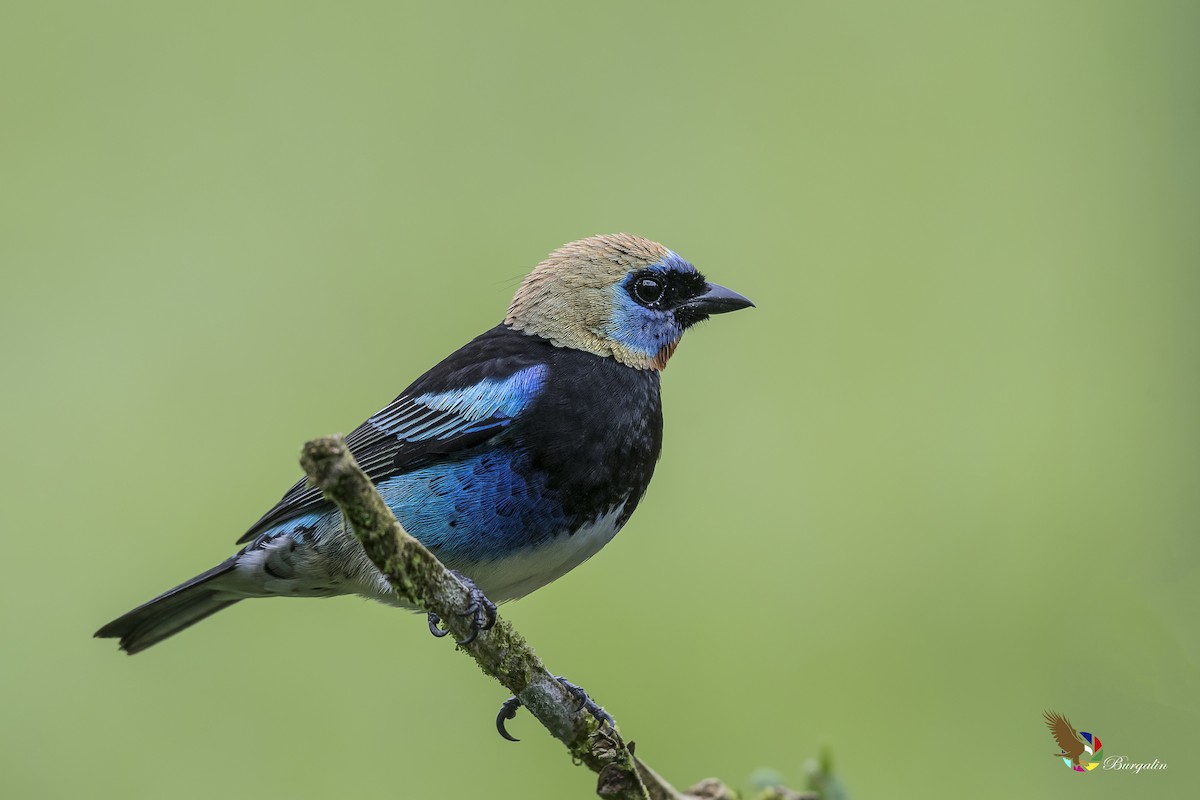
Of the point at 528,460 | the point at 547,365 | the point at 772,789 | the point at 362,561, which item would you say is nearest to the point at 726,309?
the point at 547,365

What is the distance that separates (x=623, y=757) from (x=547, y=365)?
1.57 meters

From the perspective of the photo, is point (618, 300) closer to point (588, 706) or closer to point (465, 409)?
point (465, 409)

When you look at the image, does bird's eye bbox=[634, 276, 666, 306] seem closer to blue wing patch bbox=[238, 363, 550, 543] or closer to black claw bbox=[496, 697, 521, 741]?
blue wing patch bbox=[238, 363, 550, 543]

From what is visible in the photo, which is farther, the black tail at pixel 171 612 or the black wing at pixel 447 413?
the black tail at pixel 171 612

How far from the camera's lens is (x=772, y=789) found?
3590 mm

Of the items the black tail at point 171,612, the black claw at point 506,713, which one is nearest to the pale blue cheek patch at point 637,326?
the black claw at point 506,713

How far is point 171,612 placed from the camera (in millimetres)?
4992

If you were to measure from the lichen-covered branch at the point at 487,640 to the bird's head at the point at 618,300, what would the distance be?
5.17 ft

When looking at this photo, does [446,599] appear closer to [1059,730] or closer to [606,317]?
[606,317]

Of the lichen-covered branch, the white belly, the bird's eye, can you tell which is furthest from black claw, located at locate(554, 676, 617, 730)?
the bird's eye

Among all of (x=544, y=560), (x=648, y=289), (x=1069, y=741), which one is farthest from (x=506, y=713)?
(x=1069, y=741)

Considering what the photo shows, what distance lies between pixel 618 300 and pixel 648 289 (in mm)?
154

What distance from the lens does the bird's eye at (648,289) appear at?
199 inches

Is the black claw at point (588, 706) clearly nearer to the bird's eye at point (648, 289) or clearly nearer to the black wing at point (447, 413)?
the black wing at point (447, 413)
